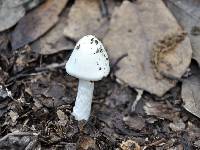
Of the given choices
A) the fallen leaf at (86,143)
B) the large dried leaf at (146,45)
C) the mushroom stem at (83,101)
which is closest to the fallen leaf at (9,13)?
the large dried leaf at (146,45)

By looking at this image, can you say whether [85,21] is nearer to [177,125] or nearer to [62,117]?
[62,117]

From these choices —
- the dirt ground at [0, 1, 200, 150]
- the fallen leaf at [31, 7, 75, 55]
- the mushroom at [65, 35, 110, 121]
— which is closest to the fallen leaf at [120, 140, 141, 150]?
the dirt ground at [0, 1, 200, 150]

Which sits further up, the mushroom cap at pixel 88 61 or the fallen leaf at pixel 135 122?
the mushroom cap at pixel 88 61

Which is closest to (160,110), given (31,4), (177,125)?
(177,125)

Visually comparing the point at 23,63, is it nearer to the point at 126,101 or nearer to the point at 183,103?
the point at 126,101

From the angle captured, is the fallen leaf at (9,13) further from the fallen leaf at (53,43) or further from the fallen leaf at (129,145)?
the fallen leaf at (129,145)

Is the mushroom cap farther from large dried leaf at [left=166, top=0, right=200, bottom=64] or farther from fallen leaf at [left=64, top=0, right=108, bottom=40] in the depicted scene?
large dried leaf at [left=166, top=0, right=200, bottom=64]
